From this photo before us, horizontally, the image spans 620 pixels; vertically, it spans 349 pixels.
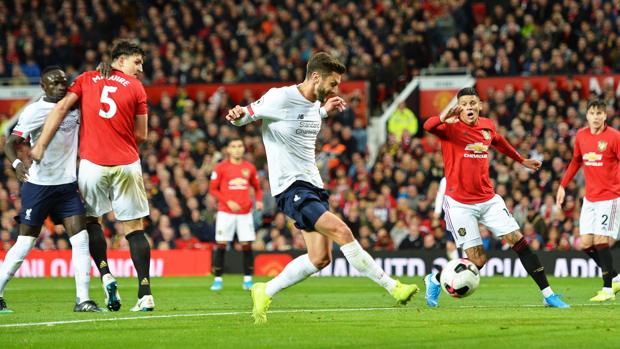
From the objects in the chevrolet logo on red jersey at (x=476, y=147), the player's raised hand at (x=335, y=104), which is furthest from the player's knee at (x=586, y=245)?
the player's raised hand at (x=335, y=104)

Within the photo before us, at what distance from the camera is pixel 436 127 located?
12.6 metres

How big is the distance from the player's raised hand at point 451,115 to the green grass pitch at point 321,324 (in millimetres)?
2056

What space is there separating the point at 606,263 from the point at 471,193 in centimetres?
301

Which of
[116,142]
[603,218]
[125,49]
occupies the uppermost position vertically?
[125,49]

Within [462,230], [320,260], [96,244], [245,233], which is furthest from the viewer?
[245,233]

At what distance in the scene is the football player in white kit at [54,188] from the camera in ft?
39.3

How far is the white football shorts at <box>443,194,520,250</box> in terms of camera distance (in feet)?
41.7

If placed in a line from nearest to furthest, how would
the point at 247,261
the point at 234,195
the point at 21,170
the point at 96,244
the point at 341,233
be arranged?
the point at 341,233, the point at 21,170, the point at 96,244, the point at 247,261, the point at 234,195

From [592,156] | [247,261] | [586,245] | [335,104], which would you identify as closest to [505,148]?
[592,156]

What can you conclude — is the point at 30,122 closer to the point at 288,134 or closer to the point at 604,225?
the point at 288,134

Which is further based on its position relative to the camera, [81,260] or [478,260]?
[478,260]

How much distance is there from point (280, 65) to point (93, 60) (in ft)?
20.6

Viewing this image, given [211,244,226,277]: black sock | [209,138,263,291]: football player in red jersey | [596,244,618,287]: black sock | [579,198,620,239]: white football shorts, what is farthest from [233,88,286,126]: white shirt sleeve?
[209,138,263,291]: football player in red jersey

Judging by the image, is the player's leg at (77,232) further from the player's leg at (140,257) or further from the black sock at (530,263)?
the black sock at (530,263)
